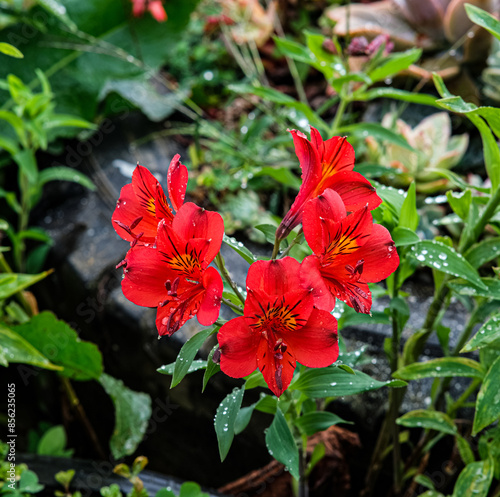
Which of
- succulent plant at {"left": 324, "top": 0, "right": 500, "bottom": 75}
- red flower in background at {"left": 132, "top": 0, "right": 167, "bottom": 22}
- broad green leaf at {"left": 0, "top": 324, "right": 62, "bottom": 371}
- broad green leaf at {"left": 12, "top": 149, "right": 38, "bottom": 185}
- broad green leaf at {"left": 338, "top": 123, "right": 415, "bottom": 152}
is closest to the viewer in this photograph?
broad green leaf at {"left": 0, "top": 324, "right": 62, "bottom": 371}

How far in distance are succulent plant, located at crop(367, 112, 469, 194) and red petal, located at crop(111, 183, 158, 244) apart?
2.61ft

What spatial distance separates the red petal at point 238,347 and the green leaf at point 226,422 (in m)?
0.10

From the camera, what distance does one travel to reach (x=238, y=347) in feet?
1.55

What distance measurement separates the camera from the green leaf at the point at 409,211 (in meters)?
0.67

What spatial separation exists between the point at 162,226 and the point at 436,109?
1277mm

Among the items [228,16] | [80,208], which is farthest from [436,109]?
[80,208]

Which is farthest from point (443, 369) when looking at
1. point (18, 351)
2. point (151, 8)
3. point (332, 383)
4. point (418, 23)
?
point (151, 8)

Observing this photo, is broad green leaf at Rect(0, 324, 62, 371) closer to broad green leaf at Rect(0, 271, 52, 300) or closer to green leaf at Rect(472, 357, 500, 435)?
broad green leaf at Rect(0, 271, 52, 300)

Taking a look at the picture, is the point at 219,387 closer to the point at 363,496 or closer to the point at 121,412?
the point at 121,412

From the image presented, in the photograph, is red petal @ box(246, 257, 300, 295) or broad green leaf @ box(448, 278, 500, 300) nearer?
red petal @ box(246, 257, 300, 295)

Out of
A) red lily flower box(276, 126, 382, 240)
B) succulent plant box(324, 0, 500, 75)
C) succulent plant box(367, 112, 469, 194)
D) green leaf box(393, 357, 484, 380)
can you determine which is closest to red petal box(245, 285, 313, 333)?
red lily flower box(276, 126, 382, 240)

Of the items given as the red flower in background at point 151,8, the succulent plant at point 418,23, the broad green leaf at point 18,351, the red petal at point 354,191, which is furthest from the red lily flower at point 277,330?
the red flower in background at point 151,8

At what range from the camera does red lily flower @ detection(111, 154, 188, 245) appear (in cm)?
51

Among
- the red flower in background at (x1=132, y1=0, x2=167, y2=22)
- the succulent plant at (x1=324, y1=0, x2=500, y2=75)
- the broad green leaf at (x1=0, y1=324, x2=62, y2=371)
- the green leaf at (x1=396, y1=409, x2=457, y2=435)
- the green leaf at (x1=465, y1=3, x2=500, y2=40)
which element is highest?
the green leaf at (x1=465, y1=3, x2=500, y2=40)
